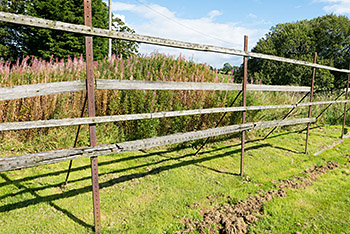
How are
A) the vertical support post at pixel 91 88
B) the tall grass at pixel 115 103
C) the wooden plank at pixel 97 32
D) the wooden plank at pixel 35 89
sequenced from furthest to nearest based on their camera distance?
1. the tall grass at pixel 115 103
2. the vertical support post at pixel 91 88
3. the wooden plank at pixel 35 89
4. the wooden plank at pixel 97 32

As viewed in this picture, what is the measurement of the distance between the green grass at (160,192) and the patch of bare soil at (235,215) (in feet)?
Answer: 0.37

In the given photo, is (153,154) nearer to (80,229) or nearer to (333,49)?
(80,229)

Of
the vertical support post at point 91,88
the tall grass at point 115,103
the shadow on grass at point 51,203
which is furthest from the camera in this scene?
the tall grass at point 115,103

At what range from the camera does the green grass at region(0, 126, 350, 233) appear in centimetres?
277

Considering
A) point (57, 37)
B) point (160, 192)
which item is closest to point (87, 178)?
point (160, 192)

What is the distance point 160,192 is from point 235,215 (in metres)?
1.22

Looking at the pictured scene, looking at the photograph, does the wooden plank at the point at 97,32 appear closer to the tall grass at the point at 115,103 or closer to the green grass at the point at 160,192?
the tall grass at the point at 115,103

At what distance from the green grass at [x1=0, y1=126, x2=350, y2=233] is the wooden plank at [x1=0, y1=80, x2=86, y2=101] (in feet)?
5.23

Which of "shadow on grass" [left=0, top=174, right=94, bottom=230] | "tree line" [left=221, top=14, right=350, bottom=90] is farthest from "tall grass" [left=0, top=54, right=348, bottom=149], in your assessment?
"tree line" [left=221, top=14, right=350, bottom=90]

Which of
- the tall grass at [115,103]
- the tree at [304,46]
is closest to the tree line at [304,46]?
the tree at [304,46]

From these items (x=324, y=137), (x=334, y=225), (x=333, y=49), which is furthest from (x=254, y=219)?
(x=333, y=49)

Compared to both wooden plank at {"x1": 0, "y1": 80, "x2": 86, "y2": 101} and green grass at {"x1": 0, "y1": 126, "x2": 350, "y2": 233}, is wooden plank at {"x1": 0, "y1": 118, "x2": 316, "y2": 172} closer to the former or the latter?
wooden plank at {"x1": 0, "y1": 80, "x2": 86, "y2": 101}

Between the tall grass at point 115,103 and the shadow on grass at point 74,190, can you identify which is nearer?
the shadow on grass at point 74,190

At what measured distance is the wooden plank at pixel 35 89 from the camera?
2123 millimetres
